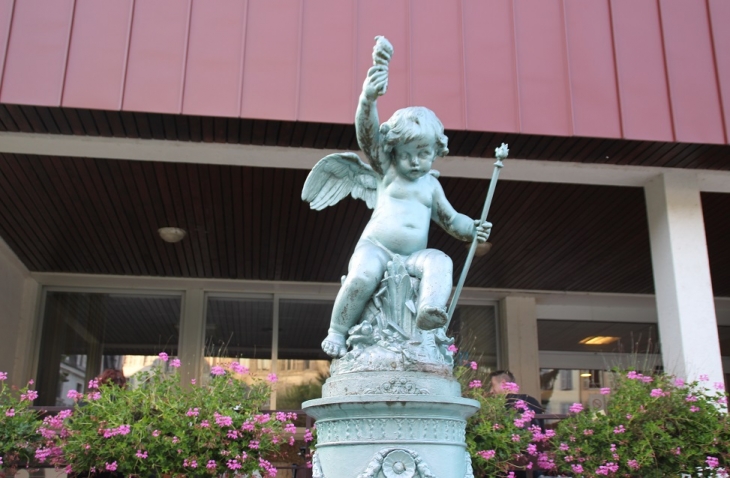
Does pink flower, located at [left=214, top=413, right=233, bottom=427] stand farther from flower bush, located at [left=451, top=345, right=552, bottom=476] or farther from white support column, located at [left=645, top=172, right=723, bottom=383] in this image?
white support column, located at [left=645, top=172, right=723, bottom=383]

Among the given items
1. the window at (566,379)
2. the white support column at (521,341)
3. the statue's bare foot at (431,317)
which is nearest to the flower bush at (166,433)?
the statue's bare foot at (431,317)

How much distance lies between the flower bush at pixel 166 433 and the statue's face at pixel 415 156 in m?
2.24

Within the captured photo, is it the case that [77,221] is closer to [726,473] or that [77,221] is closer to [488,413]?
[488,413]

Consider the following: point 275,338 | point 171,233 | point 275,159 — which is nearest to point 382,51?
point 275,159

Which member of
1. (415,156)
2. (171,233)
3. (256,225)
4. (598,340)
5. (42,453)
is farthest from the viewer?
(598,340)

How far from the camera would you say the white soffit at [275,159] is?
252 inches

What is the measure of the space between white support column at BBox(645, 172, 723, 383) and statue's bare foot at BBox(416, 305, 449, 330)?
3836mm

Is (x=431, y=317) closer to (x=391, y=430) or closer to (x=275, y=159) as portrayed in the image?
(x=391, y=430)

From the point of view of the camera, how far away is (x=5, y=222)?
27.9 ft

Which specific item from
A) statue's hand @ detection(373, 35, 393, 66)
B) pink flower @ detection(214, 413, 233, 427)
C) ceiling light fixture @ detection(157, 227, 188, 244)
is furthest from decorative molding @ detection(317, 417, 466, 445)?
ceiling light fixture @ detection(157, 227, 188, 244)

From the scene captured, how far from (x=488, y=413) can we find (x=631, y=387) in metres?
1.10

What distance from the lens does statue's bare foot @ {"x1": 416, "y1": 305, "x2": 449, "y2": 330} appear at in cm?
310

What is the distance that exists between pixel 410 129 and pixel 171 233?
593cm

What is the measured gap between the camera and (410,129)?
3.43 m
